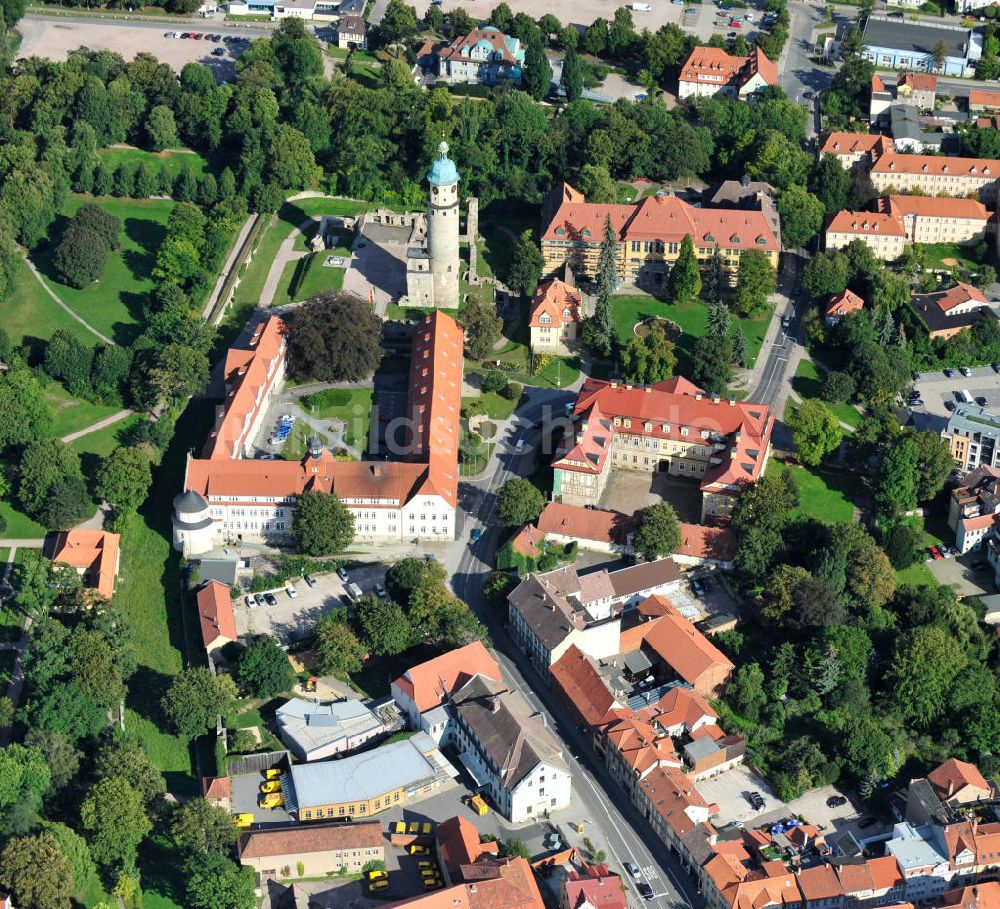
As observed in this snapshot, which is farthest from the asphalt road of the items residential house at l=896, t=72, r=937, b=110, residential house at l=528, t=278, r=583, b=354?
residential house at l=896, t=72, r=937, b=110

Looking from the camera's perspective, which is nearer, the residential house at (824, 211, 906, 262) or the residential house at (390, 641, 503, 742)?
the residential house at (390, 641, 503, 742)

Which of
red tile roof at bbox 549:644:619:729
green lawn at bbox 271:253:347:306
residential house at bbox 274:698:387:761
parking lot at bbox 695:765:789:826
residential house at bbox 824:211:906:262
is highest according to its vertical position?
residential house at bbox 824:211:906:262

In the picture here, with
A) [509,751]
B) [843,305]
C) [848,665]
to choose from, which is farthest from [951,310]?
[509,751]

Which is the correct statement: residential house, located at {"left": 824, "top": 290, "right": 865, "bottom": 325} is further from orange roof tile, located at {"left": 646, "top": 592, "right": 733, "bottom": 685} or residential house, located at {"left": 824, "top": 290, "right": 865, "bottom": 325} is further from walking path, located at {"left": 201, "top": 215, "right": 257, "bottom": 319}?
walking path, located at {"left": 201, "top": 215, "right": 257, "bottom": 319}

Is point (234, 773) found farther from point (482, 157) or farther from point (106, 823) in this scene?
point (482, 157)

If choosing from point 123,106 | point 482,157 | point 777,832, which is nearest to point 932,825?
point 777,832

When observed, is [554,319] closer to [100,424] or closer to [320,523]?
[320,523]

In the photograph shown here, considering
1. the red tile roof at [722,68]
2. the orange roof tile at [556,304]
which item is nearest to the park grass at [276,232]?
the orange roof tile at [556,304]
